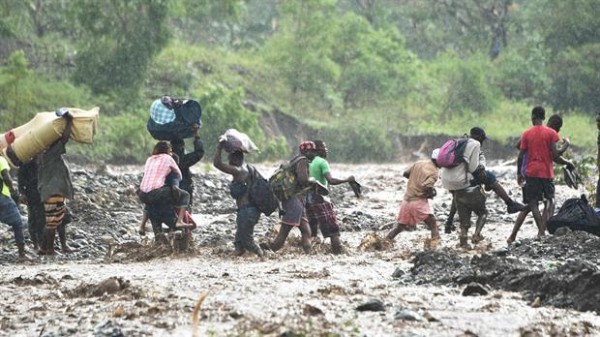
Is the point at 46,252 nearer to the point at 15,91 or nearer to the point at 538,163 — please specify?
the point at 538,163

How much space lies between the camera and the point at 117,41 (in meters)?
36.4

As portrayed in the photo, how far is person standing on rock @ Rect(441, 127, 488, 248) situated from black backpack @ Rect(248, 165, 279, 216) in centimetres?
197

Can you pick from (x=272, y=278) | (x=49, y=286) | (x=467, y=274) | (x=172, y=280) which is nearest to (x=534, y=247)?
(x=467, y=274)

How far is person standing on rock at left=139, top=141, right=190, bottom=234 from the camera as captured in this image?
41.5 feet

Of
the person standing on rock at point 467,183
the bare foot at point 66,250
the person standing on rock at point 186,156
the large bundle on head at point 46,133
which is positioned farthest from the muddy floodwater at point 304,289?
the large bundle on head at point 46,133

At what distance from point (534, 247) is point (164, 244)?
3.83m

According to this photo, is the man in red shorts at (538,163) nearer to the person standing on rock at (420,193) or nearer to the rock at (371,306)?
the person standing on rock at (420,193)

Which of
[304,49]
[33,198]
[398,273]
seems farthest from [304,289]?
[304,49]

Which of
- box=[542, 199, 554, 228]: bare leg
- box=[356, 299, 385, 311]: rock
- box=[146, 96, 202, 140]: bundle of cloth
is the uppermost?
box=[146, 96, 202, 140]: bundle of cloth

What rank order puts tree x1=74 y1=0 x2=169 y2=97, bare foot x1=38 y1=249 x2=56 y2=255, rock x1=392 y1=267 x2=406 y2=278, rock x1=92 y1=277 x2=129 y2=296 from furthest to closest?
tree x1=74 y1=0 x2=169 y2=97 → bare foot x1=38 y1=249 x2=56 y2=255 → rock x1=392 y1=267 x2=406 y2=278 → rock x1=92 y1=277 x2=129 y2=296

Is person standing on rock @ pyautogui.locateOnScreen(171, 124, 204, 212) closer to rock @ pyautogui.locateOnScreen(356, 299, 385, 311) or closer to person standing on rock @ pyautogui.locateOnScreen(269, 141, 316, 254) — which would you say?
person standing on rock @ pyautogui.locateOnScreen(269, 141, 316, 254)

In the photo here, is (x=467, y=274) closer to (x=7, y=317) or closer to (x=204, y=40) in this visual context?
(x=7, y=317)

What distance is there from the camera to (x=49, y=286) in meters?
10.5

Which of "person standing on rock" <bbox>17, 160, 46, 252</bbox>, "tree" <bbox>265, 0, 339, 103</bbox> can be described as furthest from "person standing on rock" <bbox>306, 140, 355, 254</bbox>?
"tree" <bbox>265, 0, 339, 103</bbox>
